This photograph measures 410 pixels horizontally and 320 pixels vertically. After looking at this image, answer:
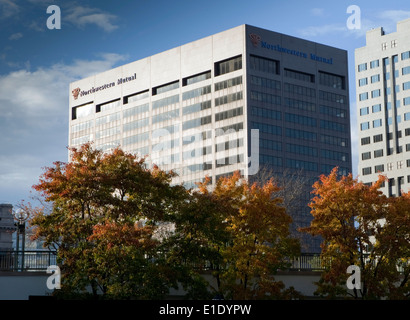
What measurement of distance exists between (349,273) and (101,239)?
18.5 meters

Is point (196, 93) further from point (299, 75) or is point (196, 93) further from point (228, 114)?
point (299, 75)

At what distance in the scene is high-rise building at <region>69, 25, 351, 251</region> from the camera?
18062 centimetres

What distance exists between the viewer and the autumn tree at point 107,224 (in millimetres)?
51375

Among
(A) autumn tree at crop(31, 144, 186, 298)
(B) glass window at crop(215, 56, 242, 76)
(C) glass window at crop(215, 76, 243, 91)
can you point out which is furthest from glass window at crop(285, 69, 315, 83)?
(A) autumn tree at crop(31, 144, 186, 298)

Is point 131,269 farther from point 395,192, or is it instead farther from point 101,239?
point 395,192

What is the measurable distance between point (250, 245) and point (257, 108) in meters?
125

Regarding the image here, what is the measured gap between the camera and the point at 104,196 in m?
54.4

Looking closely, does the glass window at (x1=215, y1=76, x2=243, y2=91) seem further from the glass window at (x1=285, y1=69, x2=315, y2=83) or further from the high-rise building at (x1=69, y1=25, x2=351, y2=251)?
the glass window at (x1=285, y1=69, x2=315, y2=83)

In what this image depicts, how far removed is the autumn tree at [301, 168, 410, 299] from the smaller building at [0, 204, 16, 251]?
5957 centimetres

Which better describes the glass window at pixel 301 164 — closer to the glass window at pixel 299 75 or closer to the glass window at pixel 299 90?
the glass window at pixel 299 90

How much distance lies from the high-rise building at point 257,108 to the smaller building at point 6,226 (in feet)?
233

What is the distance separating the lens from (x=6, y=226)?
4281 inches

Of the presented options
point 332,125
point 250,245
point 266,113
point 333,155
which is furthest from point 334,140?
point 250,245
